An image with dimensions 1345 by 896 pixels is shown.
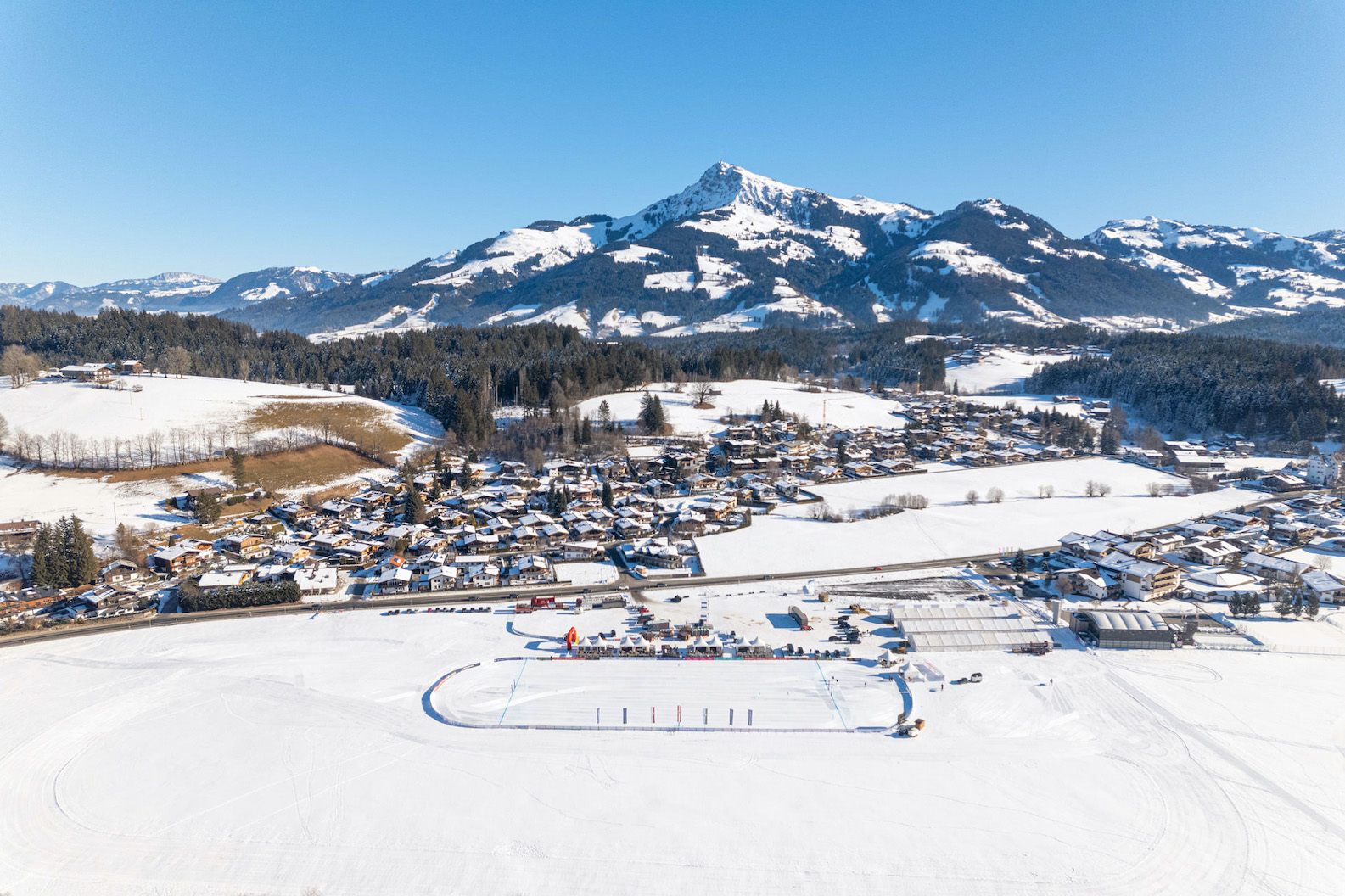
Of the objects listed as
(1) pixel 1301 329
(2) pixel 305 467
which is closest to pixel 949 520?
(2) pixel 305 467

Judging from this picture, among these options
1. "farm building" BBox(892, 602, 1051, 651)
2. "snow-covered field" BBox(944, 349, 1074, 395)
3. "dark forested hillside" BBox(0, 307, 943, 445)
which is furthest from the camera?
"snow-covered field" BBox(944, 349, 1074, 395)

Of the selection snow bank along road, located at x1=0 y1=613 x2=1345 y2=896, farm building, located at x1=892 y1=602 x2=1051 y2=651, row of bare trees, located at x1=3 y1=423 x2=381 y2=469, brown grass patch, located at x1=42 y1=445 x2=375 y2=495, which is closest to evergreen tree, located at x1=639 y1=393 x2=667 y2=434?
brown grass patch, located at x1=42 y1=445 x2=375 y2=495

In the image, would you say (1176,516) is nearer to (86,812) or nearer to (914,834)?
(914,834)

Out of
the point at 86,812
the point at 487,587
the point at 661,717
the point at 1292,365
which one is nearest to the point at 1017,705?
the point at 661,717

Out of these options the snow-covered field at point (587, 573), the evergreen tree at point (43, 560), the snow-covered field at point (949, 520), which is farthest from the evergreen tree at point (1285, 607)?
the evergreen tree at point (43, 560)

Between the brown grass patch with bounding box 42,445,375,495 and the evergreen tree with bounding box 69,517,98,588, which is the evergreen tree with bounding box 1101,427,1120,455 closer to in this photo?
the brown grass patch with bounding box 42,445,375,495

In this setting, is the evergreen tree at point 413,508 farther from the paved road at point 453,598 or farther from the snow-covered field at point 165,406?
the snow-covered field at point 165,406

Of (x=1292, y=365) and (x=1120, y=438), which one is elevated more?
(x=1292, y=365)
